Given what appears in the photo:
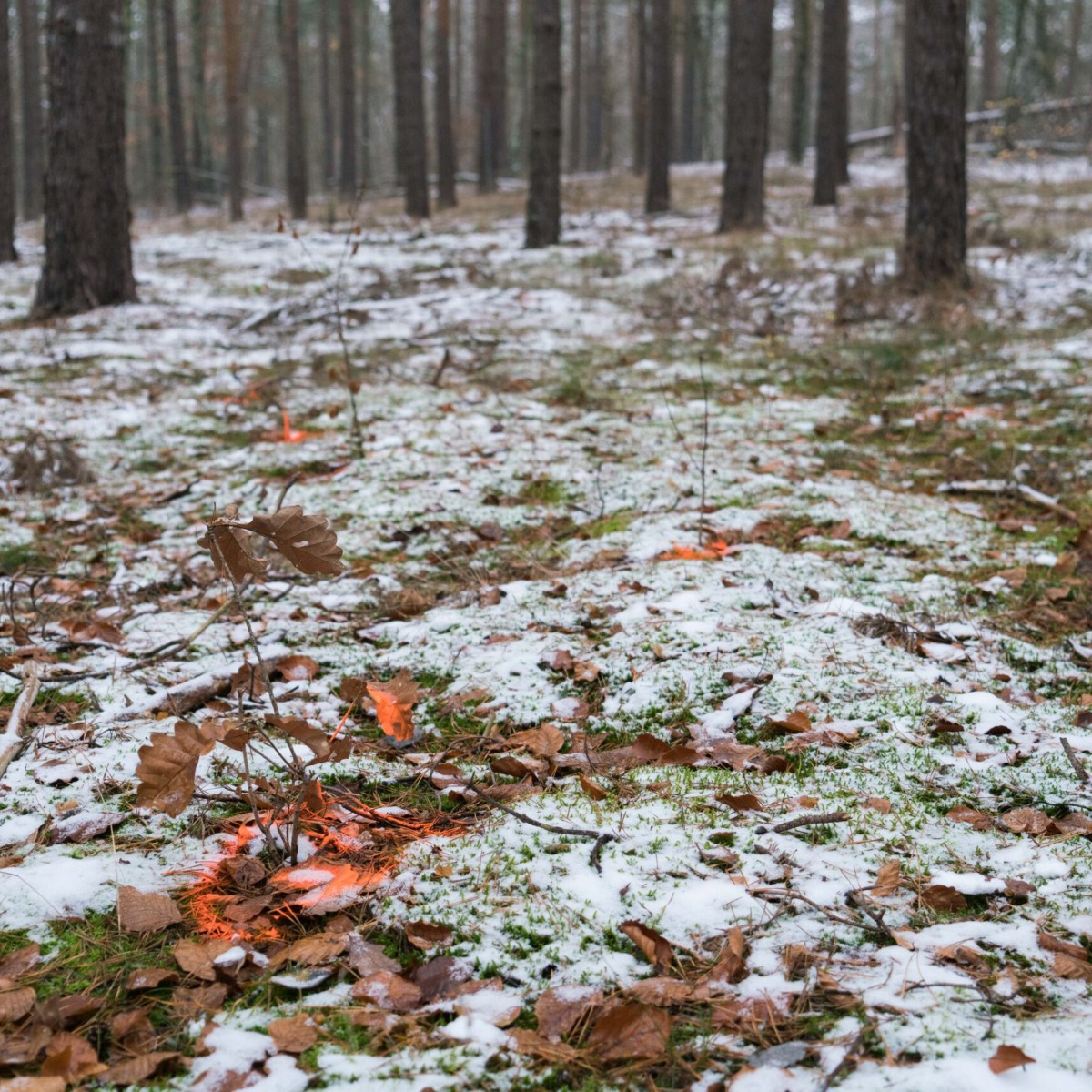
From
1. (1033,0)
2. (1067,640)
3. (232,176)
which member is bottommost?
(1067,640)

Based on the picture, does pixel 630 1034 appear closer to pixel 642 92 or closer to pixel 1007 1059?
pixel 1007 1059

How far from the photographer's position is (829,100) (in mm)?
15508

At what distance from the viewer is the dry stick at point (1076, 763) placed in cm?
214

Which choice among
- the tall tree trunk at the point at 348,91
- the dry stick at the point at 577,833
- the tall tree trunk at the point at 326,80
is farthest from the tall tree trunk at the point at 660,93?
the dry stick at the point at 577,833

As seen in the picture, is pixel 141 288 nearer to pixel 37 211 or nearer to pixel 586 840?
pixel 586 840

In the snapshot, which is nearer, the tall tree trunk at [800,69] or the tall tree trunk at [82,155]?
the tall tree trunk at [82,155]

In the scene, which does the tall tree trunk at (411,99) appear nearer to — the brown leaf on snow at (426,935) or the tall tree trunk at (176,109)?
the tall tree trunk at (176,109)

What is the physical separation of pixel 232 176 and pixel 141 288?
1158 centimetres

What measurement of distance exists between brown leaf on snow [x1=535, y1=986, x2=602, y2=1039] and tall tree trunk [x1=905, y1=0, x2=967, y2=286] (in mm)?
8493

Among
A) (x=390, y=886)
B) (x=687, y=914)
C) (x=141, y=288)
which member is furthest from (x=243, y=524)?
(x=141, y=288)

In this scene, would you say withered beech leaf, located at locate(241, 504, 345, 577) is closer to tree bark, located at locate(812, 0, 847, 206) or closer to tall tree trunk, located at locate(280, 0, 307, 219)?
tree bark, located at locate(812, 0, 847, 206)

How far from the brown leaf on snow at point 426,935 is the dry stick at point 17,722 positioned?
114 centimetres

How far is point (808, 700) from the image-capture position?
261 cm

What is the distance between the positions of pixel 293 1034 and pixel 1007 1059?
1135mm
